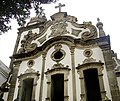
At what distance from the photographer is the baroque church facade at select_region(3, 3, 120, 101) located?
1067 cm

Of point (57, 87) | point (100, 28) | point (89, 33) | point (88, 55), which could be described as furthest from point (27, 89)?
point (100, 28)

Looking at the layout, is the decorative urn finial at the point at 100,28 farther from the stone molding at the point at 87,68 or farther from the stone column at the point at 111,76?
the stone molding at the point at 87,68

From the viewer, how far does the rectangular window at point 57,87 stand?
1169cm

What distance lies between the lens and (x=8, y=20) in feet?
26.2

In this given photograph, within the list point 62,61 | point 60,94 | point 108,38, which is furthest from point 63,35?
point 60,94

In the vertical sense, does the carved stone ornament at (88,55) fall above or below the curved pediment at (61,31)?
below

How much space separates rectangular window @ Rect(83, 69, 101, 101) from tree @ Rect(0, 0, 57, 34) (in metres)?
5.29

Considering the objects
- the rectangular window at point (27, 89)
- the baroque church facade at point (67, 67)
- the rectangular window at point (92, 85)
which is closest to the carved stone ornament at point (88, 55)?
the baroque church facade at point (67, 67)

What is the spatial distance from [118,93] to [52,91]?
3873 mm

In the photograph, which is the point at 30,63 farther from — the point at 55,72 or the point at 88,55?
the point at 88,55

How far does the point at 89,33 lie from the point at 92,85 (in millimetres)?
3541

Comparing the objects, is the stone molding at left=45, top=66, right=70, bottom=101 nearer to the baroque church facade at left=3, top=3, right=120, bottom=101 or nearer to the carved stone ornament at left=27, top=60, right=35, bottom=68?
the baroque church facade at left=3, top=3, right=120, bottom=101

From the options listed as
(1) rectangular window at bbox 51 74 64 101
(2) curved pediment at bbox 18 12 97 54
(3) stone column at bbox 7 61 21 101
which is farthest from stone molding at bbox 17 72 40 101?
(2) curved pediment at bbox 18 12 97 54

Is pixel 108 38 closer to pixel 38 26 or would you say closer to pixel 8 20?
pixel 8 20
